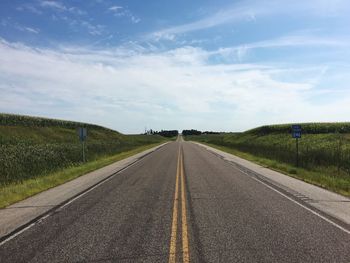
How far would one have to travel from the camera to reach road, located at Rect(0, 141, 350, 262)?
21.1 feet

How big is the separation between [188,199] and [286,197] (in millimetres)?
3266

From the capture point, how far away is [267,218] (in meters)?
9.20

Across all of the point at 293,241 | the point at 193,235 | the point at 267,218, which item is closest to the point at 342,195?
the point at 267,218

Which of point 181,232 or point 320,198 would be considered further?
point 320,198

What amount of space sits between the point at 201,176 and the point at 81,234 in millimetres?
11427

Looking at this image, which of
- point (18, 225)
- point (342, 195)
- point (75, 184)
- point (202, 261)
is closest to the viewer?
point (202, 261)

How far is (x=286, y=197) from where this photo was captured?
12.4 metres

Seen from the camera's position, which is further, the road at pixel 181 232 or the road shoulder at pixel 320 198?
the road shoulder at pixel 320 198

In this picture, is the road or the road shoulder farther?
the road shoulder

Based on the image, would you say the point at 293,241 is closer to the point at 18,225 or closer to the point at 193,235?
the point at 193,235

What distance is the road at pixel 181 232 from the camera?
21.1 ft

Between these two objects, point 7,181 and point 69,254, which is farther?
point 7,181

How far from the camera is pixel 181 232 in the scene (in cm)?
786

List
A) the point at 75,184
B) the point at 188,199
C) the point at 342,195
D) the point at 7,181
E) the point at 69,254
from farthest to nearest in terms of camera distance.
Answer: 1. the point at 7,181
2. the point at 75,184
3. the point at 342,195
4. the point at 188,199
5. the point at 69,254
